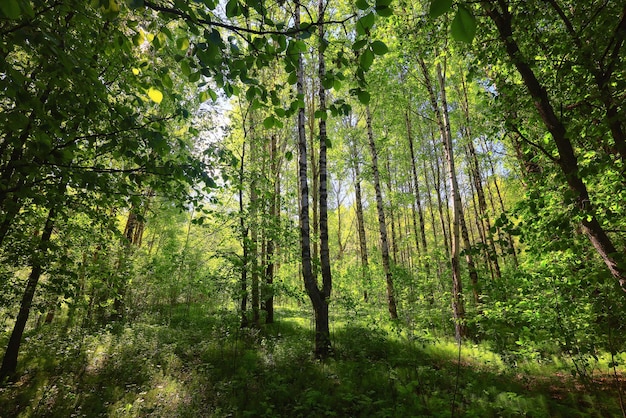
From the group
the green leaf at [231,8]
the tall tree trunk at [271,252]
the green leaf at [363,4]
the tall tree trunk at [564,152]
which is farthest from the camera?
the tall tree trunk at [271,252]

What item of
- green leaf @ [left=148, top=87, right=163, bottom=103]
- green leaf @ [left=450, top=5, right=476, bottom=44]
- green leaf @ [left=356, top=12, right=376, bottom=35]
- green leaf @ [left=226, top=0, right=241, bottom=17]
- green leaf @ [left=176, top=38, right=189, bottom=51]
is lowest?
green leaf @ [left=450, top=5, right=476, bottom=44]

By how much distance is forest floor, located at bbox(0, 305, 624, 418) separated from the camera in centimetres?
488

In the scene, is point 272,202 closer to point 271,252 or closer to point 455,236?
point 271,252

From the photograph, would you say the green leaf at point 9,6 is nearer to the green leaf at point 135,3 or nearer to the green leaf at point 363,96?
the green leaf at point 135,3

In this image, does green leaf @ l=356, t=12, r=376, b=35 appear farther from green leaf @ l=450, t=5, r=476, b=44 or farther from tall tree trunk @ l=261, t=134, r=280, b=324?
tall tree trunk @ l=261, t=134, r=280, b=324

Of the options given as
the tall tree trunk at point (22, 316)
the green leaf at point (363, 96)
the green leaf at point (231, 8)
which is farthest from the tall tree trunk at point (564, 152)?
the tall tree trunk at point (22, 316)

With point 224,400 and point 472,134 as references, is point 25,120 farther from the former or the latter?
point 472,134

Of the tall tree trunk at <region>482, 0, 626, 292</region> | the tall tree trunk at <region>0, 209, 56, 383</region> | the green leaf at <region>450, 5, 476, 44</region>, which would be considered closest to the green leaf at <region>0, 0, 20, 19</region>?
the green leaf at <region>450, 5, 476, 44</region>

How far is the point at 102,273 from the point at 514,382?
8350 millimetres

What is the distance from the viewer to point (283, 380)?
608 cm

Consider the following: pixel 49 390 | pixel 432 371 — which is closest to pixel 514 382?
pixel 432 371

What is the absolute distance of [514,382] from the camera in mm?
5945

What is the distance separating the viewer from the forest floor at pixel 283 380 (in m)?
4.88

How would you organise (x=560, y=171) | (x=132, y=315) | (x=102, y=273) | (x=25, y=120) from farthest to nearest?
(x=132, y=315)
(x=102, y=273)
(x=560, y=171)
(x=25, y=120)
